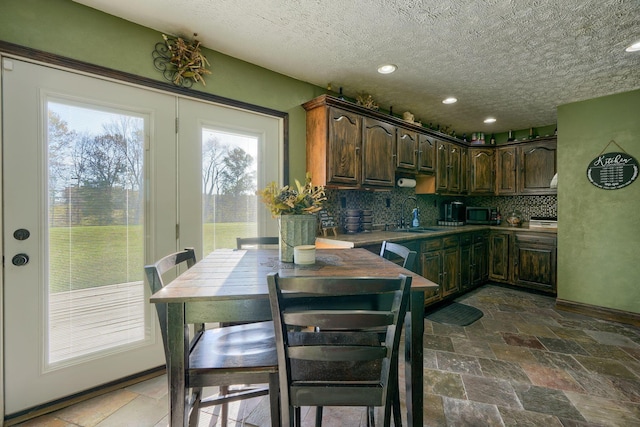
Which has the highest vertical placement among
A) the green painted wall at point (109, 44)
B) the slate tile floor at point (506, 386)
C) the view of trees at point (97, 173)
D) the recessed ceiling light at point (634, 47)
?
the recessed ceiling light at point (634, 47)

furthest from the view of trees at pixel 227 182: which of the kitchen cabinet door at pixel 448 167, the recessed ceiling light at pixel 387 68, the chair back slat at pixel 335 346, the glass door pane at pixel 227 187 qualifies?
the kitchen cabinet door at pixel 448 167

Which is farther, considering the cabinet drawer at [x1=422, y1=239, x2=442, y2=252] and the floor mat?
the cabinet drawer at [x1=422, y1=239, x2=442, y2=252]

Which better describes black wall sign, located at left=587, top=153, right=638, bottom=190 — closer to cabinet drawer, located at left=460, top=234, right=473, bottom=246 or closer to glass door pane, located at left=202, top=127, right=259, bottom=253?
cabinet drawer, located at left=460, top=234, right=473, bottom=246

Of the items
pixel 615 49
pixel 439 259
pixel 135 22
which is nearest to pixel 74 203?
pixel 135 22

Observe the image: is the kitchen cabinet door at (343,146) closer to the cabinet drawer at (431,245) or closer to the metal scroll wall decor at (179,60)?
the cabinet drawer at (431,245)

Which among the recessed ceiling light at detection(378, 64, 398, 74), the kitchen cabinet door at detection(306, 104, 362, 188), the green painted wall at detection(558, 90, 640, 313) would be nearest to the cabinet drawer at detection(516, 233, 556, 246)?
the green painted wall at detection(558, 90, 640, 313)

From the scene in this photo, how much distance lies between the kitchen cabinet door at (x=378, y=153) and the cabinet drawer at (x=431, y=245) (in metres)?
0.81

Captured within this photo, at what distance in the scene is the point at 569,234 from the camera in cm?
370

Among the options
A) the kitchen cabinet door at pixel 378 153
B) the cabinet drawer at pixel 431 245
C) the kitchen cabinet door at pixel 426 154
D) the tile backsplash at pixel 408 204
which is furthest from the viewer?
the kitchen cabinet door at pixel 426 154

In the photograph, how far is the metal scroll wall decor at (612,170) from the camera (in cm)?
325

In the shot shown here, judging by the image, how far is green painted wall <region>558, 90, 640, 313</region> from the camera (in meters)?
3.26

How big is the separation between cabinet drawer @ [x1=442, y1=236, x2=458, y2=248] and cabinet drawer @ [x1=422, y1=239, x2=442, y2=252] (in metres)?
0.11

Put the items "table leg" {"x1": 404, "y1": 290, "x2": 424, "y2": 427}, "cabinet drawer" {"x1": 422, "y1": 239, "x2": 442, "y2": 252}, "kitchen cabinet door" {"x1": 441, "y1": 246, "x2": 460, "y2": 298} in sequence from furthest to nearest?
"kitchen cabinet door" {"x1": 441, "y1": 246, "x2": 460, "y2": 298}, "cabinet drawer" {"x1": 422, "y1": 239, "x2": 442, "y2": 252}, "table leg" {"x1": 404, "y1": 290, "x2": 424, "y2": 427}

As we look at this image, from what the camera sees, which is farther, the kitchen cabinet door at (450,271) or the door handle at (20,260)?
the kitchen cabinet door at (450,271)
